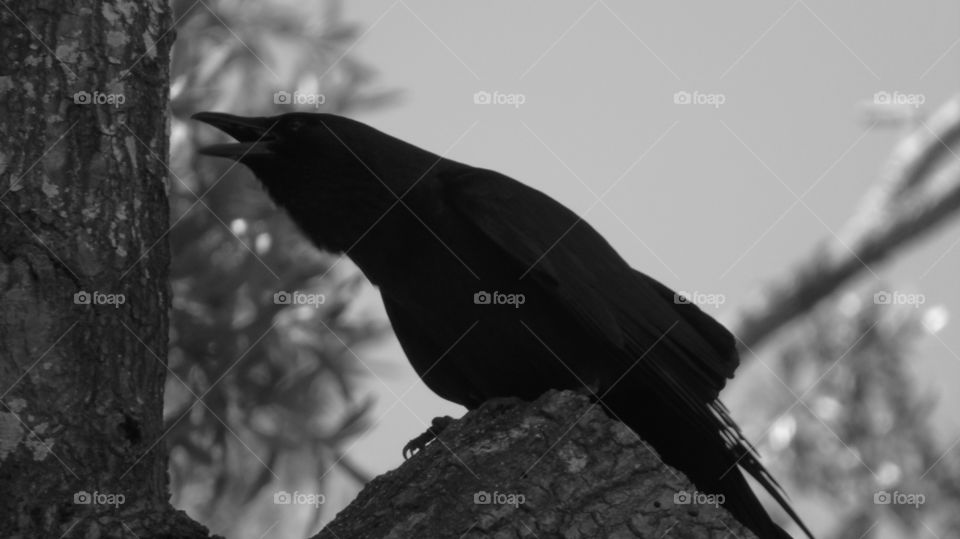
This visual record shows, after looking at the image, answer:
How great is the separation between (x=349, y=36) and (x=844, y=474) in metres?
3.53

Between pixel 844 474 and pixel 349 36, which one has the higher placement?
pixel 349 36

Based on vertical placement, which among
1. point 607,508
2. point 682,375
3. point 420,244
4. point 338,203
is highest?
point 338,203

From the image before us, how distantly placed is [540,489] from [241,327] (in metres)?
2.08

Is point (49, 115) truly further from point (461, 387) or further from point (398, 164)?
point (461, 387)

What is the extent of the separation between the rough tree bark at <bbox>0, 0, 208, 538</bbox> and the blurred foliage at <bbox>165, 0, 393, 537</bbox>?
1.13 m

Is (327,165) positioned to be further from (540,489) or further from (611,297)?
(540,489)

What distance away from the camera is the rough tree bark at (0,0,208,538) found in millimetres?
3738

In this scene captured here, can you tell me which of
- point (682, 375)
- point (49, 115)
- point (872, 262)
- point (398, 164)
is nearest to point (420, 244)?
point (398, 164)

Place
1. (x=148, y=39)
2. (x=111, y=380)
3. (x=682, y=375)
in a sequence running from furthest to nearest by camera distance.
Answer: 1. (x=682, y=375)
2. (x=148, y=39)
3. (x=111, y=380)

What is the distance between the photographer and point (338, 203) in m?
5.36
